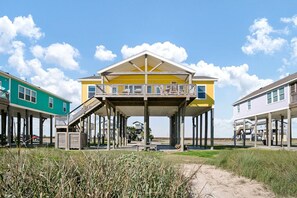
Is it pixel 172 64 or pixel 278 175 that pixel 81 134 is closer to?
pixel 172 64

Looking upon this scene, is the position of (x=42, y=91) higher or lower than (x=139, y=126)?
higher

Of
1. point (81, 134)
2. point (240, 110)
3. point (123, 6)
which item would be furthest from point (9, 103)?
point (240, 110)

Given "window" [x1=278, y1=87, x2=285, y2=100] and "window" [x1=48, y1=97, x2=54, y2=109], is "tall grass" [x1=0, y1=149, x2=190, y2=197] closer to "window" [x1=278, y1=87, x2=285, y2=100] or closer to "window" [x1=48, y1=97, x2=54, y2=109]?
"window" [x1=278, y1=87, x2=285, y2=100]

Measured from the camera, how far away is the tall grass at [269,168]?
34.3 ft

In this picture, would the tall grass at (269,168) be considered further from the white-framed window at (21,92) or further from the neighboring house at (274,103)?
the white-framed window at (21,92)

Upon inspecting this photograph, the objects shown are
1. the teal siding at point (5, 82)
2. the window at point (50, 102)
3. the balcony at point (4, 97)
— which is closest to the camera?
the balcony at point (4, 97)

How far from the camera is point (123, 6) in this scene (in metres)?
11.2

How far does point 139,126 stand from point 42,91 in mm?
20176

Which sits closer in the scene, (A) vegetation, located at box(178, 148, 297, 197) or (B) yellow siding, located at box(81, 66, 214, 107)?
(A) vegetation, located at box(178, 148, 297, 197)

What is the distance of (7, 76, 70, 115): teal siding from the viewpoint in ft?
86.7

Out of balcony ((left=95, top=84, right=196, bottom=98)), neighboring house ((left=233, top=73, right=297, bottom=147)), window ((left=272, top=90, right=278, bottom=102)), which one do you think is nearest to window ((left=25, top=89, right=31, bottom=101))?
balcony ((left=95, top=84, right=196, bottom=98))

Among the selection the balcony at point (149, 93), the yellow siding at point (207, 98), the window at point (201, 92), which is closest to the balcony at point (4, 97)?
the balcony at point (149, 93)

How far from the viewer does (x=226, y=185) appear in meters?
11.2

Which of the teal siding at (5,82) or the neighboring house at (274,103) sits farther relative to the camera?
the neighboring house at (274,103)
